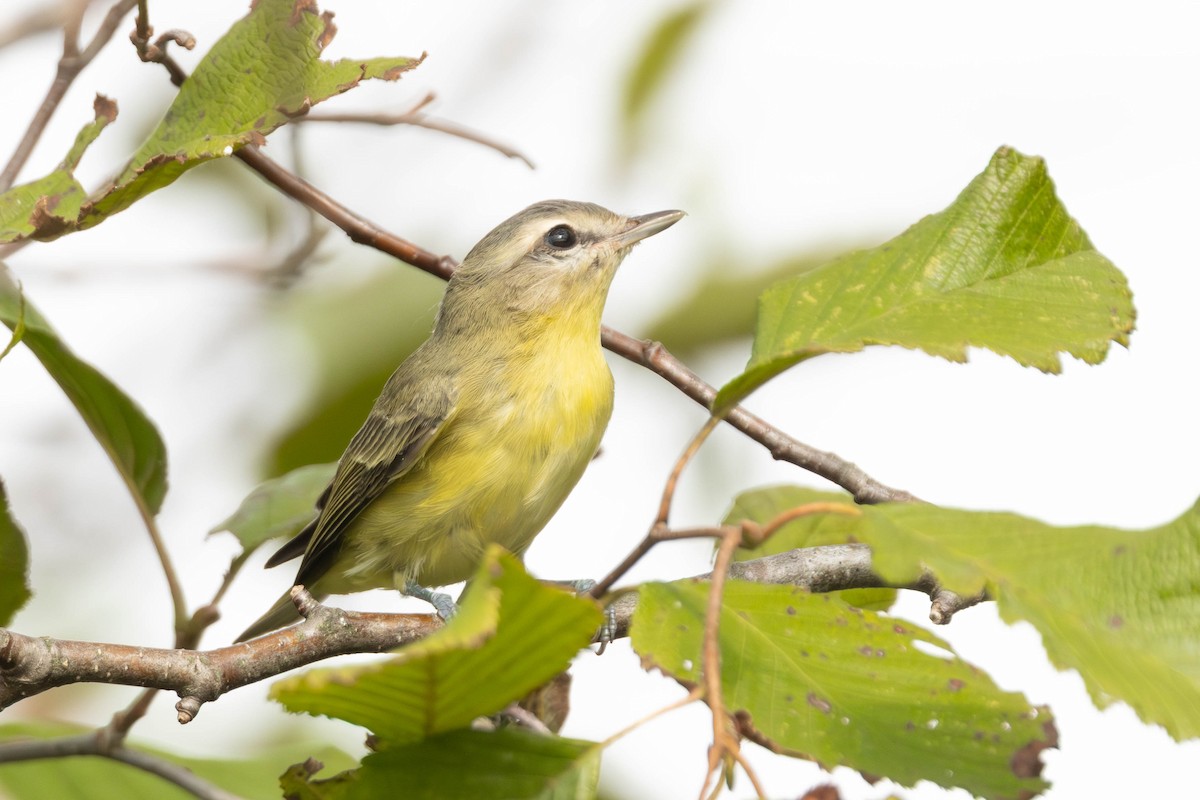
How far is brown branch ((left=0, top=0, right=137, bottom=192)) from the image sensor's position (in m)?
2.19

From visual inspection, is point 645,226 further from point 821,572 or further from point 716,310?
point 821,572

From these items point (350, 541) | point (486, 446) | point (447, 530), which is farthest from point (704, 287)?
point (350, 541)

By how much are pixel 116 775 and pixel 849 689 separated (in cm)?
173

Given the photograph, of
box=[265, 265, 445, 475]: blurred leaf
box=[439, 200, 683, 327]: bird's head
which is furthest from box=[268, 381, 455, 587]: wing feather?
box=[439, 200, 683, 327]: bird's head

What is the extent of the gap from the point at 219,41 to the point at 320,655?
0.94 metres

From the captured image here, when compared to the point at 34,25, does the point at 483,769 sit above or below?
below

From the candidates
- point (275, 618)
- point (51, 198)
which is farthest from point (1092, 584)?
point (275, 618)

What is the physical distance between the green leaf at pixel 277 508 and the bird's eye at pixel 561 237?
1.03 metres

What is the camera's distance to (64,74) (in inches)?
88.4

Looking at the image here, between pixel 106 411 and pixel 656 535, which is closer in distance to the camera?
pixel 656 535

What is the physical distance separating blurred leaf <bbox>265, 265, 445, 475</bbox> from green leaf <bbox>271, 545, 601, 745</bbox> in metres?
1.48

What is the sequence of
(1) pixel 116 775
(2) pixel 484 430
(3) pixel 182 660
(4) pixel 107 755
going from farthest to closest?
(2) pixel 484 430, (1) pixel 116 775, (4) pixel 107 755, (3) pixel 182 660

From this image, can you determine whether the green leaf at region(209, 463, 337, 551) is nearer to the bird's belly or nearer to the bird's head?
the bird's belly

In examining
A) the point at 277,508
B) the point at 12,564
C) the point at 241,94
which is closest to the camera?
the point at 241,94
